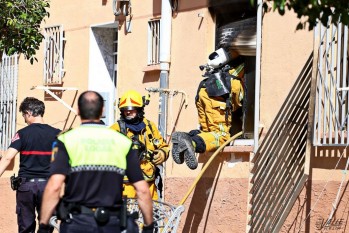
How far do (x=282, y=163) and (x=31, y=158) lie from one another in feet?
9.31

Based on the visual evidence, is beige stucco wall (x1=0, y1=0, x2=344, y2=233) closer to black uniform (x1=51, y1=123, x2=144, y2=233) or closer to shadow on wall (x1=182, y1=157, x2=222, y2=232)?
shadow on wall (x1=182, y1=157, x2=222, y2=232)

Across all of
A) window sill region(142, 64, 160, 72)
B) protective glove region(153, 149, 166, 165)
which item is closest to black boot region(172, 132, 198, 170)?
protective glove region(153, 149, 166, 165)

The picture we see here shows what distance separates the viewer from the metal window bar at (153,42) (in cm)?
1570

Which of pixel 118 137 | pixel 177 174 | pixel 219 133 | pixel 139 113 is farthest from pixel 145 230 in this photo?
pixel 177 174

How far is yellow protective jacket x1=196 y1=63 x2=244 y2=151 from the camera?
44.8ft

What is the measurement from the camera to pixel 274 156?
1304cm

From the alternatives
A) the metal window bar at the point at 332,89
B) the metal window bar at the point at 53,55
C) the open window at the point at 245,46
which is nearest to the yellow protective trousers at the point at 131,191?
the open window at the point at 245,46

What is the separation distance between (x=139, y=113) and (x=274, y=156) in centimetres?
161

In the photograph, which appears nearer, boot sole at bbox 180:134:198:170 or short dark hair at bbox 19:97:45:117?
short dark hair at bbox 19:97:45:117

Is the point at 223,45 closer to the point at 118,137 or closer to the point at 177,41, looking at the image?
the point at 177,41

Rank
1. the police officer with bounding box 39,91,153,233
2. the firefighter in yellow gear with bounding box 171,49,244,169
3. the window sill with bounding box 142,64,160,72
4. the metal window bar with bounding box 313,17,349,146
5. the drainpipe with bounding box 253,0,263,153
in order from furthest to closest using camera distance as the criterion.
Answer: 1. the window sill with bounding box 142,64,160,72
2. the firefighter in yellow gear with bounding box 171,49,244,169
3. the drainpipe with bounding box 253,0,263,153
4. the metal window bar with bounding box 313,17,349,146
5. the police officer with bounding box 39,91,153,233

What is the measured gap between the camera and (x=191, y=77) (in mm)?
14766

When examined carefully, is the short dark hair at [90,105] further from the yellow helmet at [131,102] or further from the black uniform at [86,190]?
the yellow helmet at [131,102]

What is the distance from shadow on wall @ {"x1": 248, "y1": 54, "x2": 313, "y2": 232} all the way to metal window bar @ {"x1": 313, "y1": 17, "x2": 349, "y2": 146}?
1.17 ft
